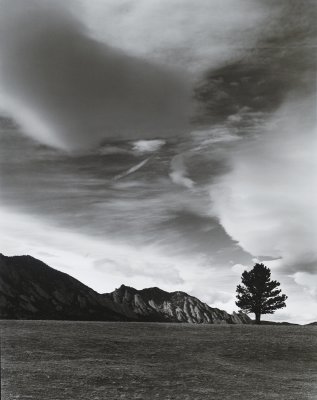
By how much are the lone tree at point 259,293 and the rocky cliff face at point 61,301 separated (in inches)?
3579

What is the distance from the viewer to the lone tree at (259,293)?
38.2 m

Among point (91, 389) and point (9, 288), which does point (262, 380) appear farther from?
point (9, 288)

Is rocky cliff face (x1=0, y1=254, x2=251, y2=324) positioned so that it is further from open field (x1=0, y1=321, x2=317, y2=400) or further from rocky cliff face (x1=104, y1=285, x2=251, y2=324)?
open field (x1=0, y1=321, x2=317, y2=400)

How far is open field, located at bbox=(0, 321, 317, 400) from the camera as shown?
13.6m

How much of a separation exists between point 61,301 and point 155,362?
14638 centimetres

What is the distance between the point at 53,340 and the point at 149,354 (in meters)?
4.90

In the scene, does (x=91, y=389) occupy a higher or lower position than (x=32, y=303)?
lower

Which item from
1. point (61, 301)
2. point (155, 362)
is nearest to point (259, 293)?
point (155, 362)

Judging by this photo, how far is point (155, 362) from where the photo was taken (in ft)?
60.5

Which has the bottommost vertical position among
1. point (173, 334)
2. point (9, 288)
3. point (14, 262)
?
point (173, 334)

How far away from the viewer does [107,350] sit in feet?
67.2

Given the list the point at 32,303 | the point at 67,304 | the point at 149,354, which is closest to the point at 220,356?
the point at 149,354

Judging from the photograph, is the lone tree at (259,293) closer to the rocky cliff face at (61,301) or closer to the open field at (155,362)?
the open field at (155,362)

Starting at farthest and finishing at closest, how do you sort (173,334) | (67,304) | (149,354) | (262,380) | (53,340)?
1. (67,304)
2. (173,334)
3. (53,340)
4. (149,354)
5. (262,380)
